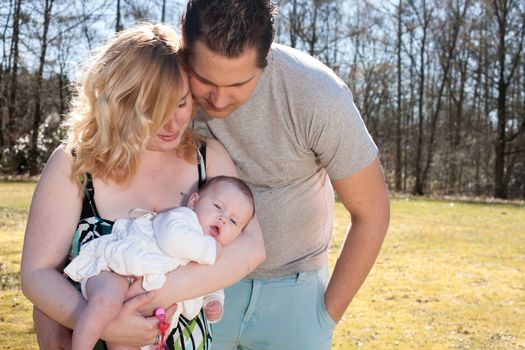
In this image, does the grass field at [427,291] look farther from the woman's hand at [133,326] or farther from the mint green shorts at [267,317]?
the woman's hand at [133,326]

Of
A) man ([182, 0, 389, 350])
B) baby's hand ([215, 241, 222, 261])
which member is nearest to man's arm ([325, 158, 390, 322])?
man ([182, 0, 389, 350])

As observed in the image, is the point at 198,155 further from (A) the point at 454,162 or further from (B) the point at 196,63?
(A) the point at 454,162

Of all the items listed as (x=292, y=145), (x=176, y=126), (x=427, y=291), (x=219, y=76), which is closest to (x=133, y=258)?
(x=176, y=126)

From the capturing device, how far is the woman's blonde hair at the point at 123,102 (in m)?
1.87

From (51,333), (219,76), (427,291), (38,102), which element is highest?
(38,102)

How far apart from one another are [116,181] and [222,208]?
1.00 feet

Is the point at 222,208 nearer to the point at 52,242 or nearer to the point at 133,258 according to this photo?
the point at 133,258

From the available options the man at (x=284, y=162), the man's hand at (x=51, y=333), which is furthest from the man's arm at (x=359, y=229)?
the man's hand at (x=51, y=333)

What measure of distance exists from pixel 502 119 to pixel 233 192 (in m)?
22.5

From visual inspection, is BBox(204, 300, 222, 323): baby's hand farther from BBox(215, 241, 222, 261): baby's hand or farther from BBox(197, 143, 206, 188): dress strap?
BBox(197, 143, 206, 188): dress strap

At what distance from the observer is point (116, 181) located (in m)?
1.97

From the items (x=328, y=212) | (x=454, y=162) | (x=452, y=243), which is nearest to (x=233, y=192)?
(x=328, y=212)

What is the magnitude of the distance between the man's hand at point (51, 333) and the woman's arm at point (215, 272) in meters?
0.28

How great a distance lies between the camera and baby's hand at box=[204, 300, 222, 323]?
207cm
